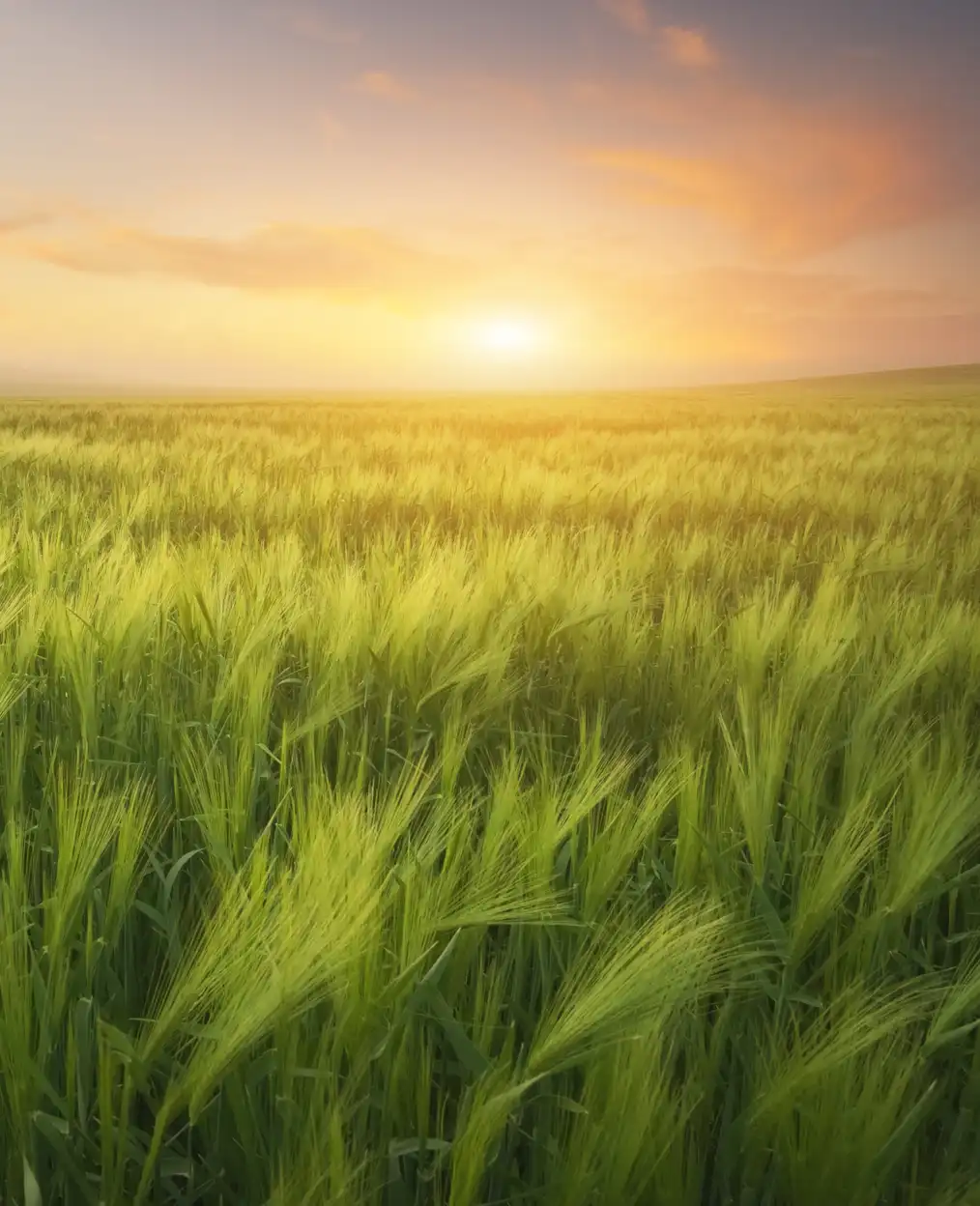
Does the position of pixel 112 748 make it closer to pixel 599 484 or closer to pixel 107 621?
pixel 107 621

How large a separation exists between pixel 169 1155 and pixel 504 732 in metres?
0.86

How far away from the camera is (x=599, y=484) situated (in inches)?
170

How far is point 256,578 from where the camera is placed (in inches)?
76.9

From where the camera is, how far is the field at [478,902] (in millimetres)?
617

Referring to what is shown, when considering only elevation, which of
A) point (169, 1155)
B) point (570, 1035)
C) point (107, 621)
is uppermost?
point (107, 621)

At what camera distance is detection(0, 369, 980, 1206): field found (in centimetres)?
62

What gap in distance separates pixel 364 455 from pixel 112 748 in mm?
5234

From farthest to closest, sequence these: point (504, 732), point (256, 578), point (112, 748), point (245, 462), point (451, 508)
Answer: point (245, 462)
point (451, 508)
point (256, 578)
point (504, 732)
point (112, 748)

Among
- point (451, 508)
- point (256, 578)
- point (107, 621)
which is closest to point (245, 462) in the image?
point (451, 508)

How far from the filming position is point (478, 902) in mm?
768

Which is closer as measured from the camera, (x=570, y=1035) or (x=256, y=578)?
(x=570, y=1035)

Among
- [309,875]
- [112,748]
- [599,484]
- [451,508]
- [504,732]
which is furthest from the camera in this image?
[599,484]

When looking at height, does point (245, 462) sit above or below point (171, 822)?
above

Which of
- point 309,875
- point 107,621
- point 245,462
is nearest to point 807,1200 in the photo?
point 309,875
